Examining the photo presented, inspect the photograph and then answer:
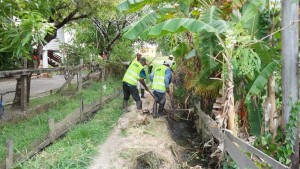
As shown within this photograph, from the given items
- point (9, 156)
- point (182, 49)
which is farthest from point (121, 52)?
point (9, 156)

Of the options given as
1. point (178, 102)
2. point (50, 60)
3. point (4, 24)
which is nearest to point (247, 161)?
point (4, 24)

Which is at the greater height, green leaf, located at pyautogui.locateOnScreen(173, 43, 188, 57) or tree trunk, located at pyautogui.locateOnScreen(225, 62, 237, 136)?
green leaf, located at pyautogui.locateOnScreen(173, 43, 188, 57)

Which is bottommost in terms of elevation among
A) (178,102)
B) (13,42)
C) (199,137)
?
(199,137)

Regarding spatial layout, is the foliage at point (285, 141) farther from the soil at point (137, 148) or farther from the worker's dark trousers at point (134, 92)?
the worker's dark trousers at point (134, 92)

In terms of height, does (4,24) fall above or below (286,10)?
below

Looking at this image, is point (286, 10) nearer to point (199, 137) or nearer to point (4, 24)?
point (4, 24)

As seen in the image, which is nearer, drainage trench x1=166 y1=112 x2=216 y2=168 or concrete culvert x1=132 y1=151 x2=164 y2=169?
concrete culvert x1=132 y1=151 x2=164 y2=169

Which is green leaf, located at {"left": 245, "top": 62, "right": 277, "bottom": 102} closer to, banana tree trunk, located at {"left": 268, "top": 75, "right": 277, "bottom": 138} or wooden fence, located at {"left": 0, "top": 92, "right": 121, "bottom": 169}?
banana tree trunk, located at {"left": 268, "top": 75, "right": 277, "bottom": 138}

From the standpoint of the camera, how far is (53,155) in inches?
231

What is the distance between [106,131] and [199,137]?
317cm

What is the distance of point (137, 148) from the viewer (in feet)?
22.0

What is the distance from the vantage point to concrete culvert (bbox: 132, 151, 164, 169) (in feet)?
20.6

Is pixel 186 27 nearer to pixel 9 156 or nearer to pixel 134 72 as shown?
pixel 9 156

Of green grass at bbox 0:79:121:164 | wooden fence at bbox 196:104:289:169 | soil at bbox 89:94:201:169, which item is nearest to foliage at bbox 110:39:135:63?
green grass at bbox 0:79:121:164
